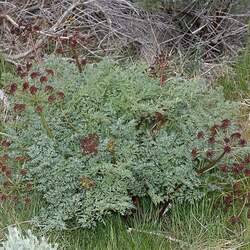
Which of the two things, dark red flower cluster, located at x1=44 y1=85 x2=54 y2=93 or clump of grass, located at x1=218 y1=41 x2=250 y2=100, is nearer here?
dark red flower cluster, located at x1=44 y1=85 x2=54 y2=93

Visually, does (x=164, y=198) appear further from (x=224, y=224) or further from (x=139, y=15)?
(x=139, y=15)

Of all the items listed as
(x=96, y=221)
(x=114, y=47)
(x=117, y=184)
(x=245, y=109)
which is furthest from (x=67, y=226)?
(x=114, y=47)

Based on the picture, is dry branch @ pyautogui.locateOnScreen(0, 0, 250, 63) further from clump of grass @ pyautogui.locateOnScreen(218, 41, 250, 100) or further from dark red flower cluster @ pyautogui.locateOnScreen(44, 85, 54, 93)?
dark red flower cluster @ pyautogui.locateOnScreen(44, 85, 54, 93)

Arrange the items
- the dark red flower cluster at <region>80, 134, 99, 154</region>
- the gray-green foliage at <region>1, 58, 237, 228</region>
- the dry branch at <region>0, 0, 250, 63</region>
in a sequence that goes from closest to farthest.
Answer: the dark red flower cluster at <region>80, 134, 99, 154</region> < the gray-green foliage at <region>1, 58, 237, 228</region> < the dry branch at <region>0, 0, 250, 63</region>

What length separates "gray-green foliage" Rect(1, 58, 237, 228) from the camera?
291 cm

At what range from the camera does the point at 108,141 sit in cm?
292

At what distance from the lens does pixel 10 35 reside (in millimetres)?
4555

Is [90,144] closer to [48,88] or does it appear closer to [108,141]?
[108,141]

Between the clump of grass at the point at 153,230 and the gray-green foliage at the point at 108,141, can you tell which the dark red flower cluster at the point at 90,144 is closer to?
the gray-green foliage at the point at 108,141

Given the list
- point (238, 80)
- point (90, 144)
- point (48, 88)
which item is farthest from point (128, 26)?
point (90, 144)

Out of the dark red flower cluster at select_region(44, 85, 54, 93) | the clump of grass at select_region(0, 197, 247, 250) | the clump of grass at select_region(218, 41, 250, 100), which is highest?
the dark red flower cluster at select_region(44, 85, 54, 93)

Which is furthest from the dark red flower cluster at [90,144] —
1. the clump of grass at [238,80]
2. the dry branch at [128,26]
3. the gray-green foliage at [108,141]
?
the dry branch at [128,26]

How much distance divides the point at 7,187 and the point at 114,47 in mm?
1825

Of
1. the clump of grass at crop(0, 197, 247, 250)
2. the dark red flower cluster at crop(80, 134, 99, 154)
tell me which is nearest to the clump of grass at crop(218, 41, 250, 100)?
the clump of grass at crop(0, 197, 247, 250)
